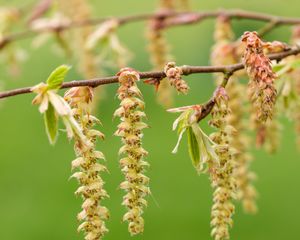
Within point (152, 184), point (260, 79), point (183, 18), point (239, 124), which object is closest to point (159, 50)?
point (183, 18)

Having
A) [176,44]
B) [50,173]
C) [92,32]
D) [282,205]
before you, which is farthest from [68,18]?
[176,44]

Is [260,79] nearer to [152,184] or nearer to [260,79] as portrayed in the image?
[260,79]

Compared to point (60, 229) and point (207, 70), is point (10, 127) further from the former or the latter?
point (207, 70)

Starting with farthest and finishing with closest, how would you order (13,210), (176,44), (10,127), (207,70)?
1. (176,44)
2. (10,127)
3. (13,210)
4. (207,70)

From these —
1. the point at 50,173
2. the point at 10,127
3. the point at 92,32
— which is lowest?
the point at 92,32

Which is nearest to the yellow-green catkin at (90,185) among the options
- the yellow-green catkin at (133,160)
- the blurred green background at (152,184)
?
the yellow-green catkin at (133,160)

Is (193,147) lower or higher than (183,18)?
lower
